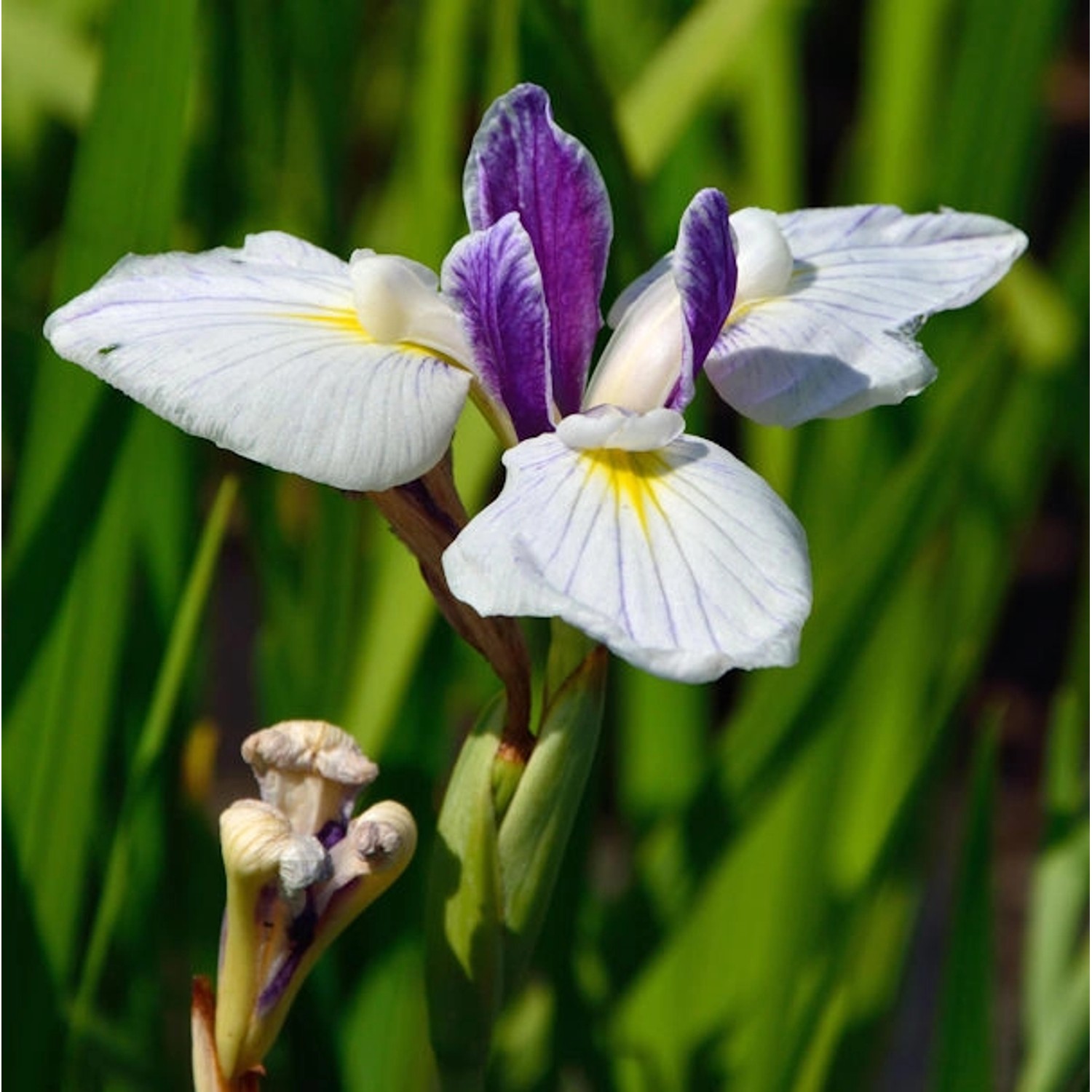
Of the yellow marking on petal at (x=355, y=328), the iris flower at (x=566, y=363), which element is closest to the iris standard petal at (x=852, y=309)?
the iris flower at (x=566, y=363)

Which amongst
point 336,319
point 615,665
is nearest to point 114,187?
point 336,319

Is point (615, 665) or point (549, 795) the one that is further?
point (615, 665)

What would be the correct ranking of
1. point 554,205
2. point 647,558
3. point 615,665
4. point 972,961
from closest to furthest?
point 647,558 → point 554,205 → point 972,961 → point 615,665

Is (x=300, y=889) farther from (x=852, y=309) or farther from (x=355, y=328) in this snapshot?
(x=852, y=309)

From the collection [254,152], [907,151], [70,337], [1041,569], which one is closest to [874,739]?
[907,151]

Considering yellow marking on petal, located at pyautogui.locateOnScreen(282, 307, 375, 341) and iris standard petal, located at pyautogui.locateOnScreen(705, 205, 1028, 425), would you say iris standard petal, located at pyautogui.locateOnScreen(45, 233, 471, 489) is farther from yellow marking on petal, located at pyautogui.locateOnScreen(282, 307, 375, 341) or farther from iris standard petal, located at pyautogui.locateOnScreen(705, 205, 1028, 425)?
iris standard petal, located at pyautogui.locateOnScreen(705, 205, 1028, 425)

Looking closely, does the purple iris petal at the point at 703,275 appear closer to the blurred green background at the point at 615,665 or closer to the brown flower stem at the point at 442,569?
Answer: the brown flower stem at the point at 442,569

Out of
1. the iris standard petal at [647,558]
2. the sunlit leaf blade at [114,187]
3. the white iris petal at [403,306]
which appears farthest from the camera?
the sunlit leaf blade at [114,187]

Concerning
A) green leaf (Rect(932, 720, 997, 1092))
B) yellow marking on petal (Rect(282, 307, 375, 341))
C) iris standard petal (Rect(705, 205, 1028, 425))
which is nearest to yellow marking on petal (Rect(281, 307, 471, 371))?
yellow marking on petal (Rect(282, 307, 375, 341))
